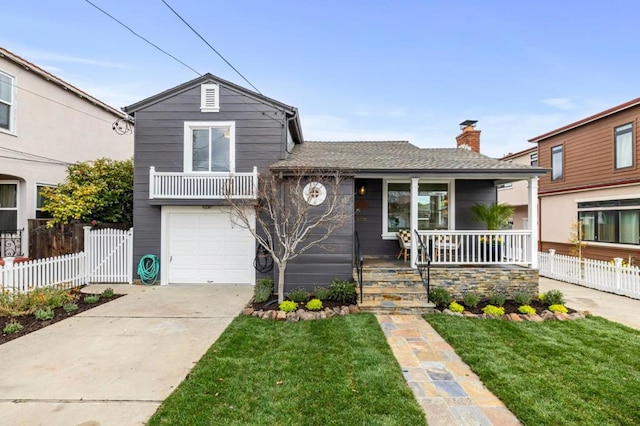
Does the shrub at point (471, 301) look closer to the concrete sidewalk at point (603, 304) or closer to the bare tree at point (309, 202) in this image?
the concrete sidewalk at point (603, 304)

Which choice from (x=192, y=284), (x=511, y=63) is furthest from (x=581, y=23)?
(x=192, y=284)

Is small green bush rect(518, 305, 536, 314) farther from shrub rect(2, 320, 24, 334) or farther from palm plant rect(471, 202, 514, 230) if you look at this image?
shrub rect(2, 320, 24, 334)

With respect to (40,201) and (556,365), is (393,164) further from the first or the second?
(40,201)

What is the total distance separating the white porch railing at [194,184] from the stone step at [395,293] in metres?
4.21

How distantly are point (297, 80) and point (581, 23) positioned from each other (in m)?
11.3

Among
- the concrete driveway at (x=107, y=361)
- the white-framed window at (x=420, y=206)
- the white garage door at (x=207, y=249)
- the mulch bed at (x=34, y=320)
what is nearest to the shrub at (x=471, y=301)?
the white-framed window at (x=420, y=206)

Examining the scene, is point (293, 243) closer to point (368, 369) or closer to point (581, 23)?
point (368, 369)

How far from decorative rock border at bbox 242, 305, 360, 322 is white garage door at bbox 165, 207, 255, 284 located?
2.82m

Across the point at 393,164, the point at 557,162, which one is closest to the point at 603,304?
the point at 393,164

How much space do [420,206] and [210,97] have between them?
7215mm

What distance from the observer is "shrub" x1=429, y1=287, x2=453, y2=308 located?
22.6ft

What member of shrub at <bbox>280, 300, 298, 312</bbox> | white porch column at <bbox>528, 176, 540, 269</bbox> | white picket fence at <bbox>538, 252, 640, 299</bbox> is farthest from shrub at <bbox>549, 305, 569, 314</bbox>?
shrub at <bbox>280, 300, 298, 312</bbox>

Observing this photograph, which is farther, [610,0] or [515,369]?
[610,0]

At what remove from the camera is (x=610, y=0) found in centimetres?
1088
